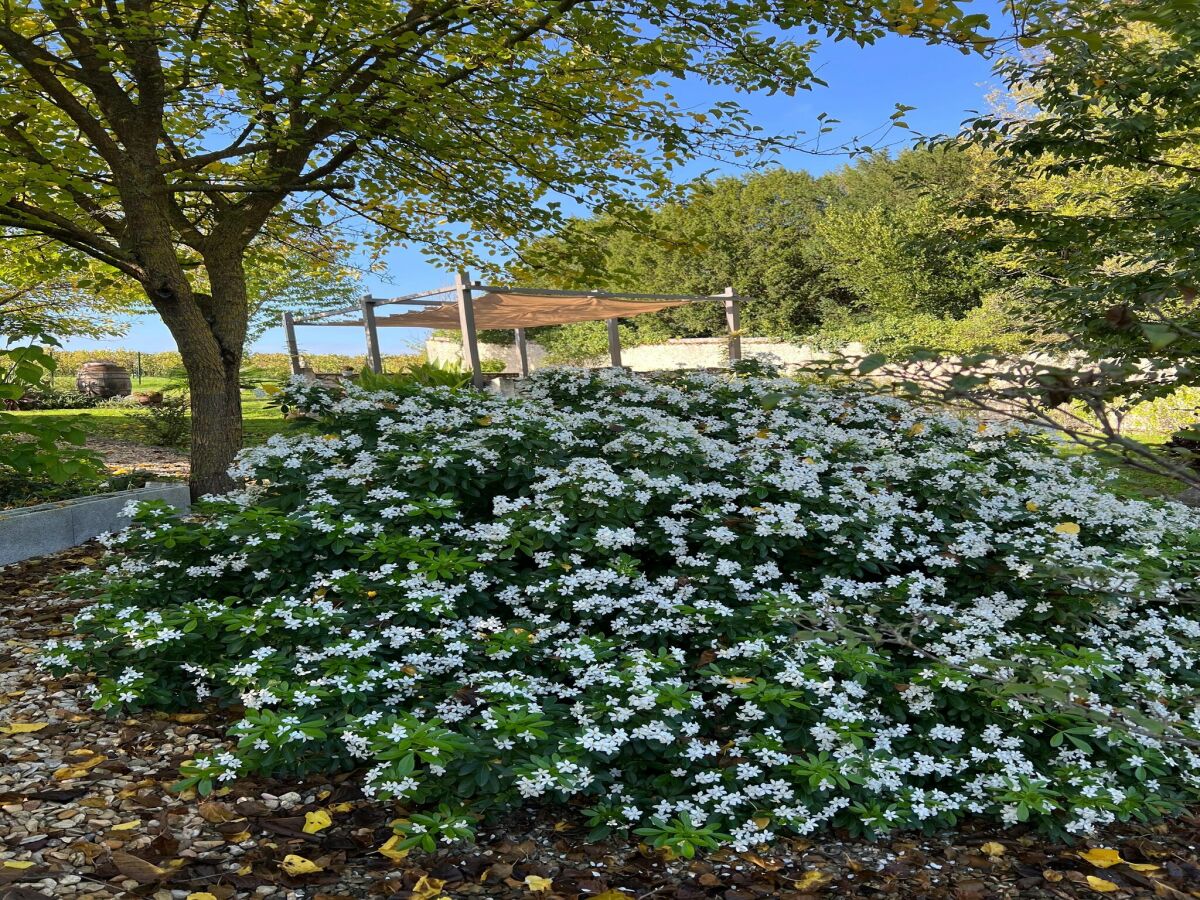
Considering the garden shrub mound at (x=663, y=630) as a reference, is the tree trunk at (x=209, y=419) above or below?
above

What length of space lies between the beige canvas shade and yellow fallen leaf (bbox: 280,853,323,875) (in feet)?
25.1

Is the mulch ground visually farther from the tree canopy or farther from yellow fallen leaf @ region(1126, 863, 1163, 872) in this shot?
the tree canopy

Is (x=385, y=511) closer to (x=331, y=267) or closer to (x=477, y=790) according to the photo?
(x=477, y=790)

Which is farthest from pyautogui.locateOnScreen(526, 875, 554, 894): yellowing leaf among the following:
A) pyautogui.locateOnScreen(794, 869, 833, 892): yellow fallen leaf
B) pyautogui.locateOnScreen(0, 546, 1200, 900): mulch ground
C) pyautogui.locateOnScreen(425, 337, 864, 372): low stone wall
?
pyautogui.locateOnScreen(425, 337, 864, 372): low stone wall

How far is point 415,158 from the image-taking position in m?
6.83

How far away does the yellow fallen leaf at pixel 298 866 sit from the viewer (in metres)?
2.12

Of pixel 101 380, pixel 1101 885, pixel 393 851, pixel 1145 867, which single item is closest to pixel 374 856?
pixel 393 851

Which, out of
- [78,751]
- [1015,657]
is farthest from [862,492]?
[78,751]

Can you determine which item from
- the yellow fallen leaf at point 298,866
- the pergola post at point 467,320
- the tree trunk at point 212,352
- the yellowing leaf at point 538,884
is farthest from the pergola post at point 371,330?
the yellowing leaf at point 538,884

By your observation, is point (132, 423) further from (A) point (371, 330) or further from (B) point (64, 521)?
(B) point (64, 521)

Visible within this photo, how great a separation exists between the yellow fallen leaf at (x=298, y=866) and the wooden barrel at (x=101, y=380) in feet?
57.1

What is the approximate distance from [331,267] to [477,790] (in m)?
8.46

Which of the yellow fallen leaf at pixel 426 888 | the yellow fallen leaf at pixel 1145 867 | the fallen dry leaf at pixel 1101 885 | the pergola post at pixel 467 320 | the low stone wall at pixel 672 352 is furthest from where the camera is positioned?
the low stone wall at pixel 672 352

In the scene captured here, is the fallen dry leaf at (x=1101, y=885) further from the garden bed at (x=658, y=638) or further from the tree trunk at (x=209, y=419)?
the tree trunk at (x=209, y=419)
